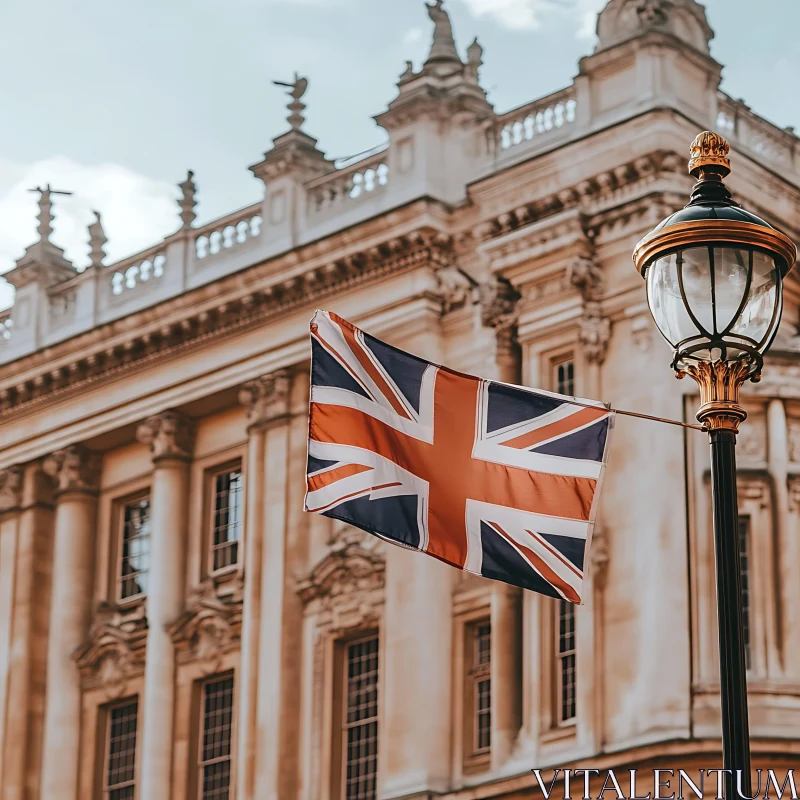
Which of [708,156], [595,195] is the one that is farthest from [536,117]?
[708,156]

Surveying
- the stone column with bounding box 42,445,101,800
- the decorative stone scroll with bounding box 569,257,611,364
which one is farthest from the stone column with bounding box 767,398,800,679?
the stone column with bounding box 42,445,101,800

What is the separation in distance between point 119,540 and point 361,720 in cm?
774

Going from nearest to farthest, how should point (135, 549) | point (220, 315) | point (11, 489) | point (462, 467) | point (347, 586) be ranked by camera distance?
1. point (462, 467)
2. point (347, 586)
3. point (220, 315)
4. point (135, 549)
5. point (11, 489)

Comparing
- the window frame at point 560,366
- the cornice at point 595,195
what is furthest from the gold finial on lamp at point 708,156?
the window frame at point 560,366

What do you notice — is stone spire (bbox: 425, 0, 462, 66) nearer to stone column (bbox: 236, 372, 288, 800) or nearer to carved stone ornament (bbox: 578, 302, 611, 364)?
stone column (bbox: 236, 372, 288, 800)

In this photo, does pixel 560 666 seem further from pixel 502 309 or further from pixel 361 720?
pixel 502 309

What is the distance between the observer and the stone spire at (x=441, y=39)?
130 feet

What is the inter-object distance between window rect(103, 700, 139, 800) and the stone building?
0.24 feet

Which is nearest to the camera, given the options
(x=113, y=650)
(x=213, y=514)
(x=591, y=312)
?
(x=591, y=312)

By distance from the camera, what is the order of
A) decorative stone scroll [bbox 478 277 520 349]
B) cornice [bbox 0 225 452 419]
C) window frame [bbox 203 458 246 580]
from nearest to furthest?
1. decorative stone scroll [bbox 478 277 520 349]
2. cornice [bbox 0 225 452 419]
3. window frame [bbox 203 458 246 580]

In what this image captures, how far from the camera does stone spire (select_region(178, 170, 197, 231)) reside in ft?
141

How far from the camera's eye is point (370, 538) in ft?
124

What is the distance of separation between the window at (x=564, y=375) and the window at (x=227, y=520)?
7.25m

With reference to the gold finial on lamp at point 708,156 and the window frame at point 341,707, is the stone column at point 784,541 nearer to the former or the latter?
the window frame at point 341,707
